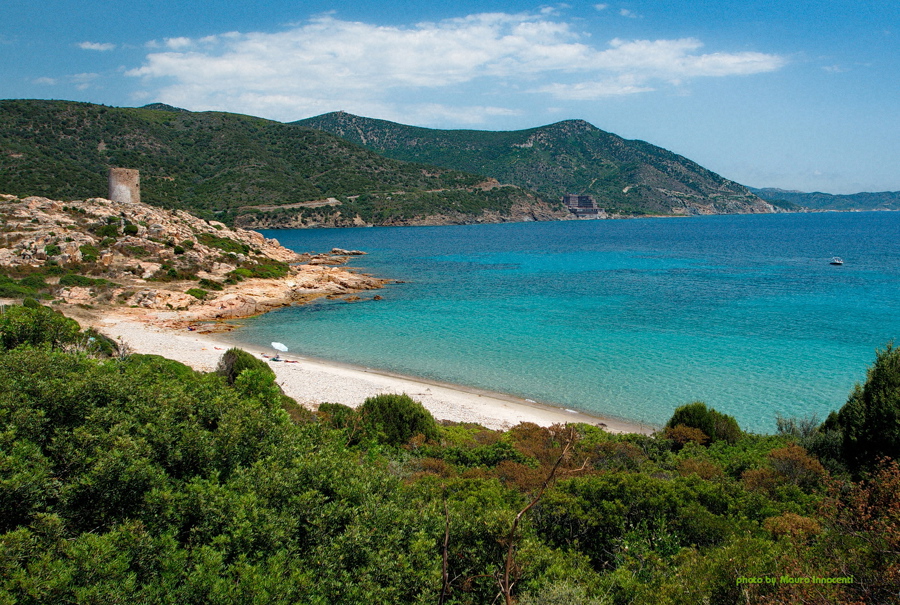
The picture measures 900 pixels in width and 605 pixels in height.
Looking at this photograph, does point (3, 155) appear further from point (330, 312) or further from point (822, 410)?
point (822, 410)

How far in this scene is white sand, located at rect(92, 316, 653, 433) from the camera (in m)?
15.7

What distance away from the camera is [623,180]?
199 m

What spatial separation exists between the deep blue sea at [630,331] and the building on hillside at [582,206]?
10827cm

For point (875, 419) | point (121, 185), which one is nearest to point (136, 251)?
point (121, 185)

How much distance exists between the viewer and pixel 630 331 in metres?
25.8

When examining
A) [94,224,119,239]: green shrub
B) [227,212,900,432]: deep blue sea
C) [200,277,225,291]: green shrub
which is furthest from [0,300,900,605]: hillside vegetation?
[94,224,119,239]: green shrub

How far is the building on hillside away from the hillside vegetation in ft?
523

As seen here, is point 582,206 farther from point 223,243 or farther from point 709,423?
point 709,423

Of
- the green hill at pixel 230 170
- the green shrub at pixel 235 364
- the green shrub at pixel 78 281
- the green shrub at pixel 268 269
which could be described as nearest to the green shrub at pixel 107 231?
the green shrub at pixel 78 281

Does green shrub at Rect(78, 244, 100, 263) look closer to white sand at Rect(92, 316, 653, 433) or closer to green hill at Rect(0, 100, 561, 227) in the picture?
white sand at Rect(92, 316, 653, 433)

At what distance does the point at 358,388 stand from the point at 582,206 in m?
155

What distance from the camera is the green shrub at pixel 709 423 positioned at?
478 inches

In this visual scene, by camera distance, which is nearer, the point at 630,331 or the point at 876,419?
the point at 876,419

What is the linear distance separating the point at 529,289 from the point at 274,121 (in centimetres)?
12598
